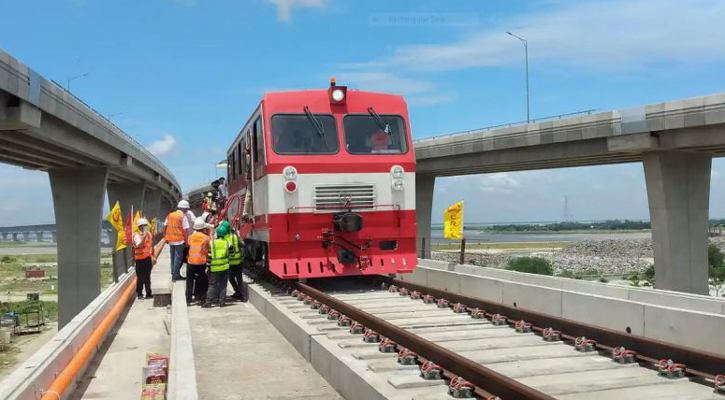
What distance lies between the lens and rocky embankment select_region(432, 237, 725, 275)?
56281 mm

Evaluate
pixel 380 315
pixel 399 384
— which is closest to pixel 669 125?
pixel 380 315

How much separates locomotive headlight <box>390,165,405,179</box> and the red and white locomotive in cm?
2

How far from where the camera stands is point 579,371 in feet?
19.0

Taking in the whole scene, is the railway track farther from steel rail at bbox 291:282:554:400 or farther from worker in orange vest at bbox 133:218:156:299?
worker in orange vest at bbox 133:218:156:299

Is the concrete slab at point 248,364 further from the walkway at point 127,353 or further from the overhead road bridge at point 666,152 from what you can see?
the overhead road bridge at point 666,152

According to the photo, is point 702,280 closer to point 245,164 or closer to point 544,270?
point 245,164

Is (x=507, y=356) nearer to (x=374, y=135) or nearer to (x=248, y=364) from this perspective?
(x=248, y=364)

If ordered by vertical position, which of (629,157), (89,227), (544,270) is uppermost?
(629,157)

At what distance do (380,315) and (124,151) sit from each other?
24107mm

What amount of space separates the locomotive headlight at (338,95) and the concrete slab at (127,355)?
15.6 ft

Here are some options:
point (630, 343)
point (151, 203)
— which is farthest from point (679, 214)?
point (151, 203)

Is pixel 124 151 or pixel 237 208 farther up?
pixel 124 151

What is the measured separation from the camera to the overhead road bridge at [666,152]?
20.2 metres

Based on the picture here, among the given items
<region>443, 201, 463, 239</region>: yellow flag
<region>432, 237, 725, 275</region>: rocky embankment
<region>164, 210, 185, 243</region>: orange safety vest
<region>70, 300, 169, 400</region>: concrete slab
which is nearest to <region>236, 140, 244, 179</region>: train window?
<region>164, 210, 185, 243</region>: orange safety vest
